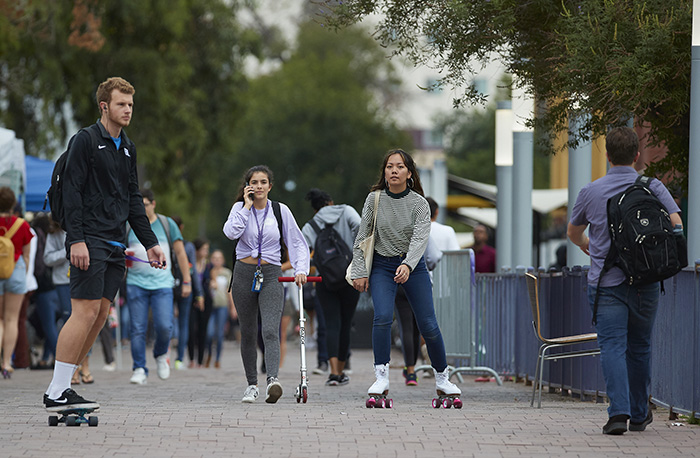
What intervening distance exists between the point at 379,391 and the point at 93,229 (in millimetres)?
2649

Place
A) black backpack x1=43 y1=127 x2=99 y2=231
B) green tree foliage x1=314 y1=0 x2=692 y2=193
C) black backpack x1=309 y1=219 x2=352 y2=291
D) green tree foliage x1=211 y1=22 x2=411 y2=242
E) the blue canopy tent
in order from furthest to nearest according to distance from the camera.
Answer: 1. green tree foliage x1=211 y1=22 x2=411 y2=242
2. the blue canopy tent
3. black backpack x1=309 y1=219 x2=352 y2=291
4. green tree foliage x1=314 y1=0 x2=692 y2=193
5. black backpack x1=43 y1=127 x2=99 y2=231

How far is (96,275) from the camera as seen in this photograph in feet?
26.2

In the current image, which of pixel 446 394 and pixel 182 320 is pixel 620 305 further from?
pixel 182 320

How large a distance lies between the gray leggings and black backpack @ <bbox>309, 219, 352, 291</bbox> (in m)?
1.88

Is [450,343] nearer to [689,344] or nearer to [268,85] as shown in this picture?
[689,344]

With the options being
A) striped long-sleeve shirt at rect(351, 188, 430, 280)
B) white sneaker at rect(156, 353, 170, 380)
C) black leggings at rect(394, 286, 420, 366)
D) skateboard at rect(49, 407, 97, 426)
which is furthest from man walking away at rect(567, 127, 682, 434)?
white sneaker at rect(156, 353, 170, 380)

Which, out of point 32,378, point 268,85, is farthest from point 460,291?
point 268,85

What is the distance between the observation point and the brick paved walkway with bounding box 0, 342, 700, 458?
Result: 23.4ft

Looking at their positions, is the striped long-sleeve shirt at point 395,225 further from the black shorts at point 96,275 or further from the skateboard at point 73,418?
the skateboard at point 73,418

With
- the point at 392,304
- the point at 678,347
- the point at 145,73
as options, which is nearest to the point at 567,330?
the point at 392,304

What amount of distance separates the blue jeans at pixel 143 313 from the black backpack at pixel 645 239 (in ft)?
21.7

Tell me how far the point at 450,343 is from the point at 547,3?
4635 mm

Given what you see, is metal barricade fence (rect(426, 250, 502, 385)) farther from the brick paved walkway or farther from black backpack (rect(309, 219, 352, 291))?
the brick paved walkway

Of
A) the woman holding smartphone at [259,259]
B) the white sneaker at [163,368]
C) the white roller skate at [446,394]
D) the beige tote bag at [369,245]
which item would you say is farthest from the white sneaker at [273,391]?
the white sneaker at [163,368]
